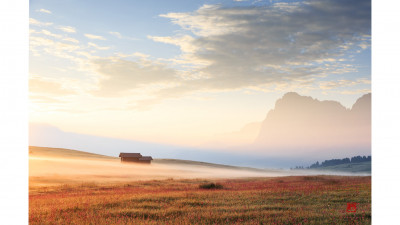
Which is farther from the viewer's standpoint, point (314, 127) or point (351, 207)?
point (314, 127)

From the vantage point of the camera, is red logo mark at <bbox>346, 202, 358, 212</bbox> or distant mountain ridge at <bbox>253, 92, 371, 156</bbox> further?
distant mountain ridge at <bbox>253, 92, 371, 156</bbox>

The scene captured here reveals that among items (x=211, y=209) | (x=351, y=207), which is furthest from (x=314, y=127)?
(x=211, y=209)

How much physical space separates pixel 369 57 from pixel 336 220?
6.55 metres

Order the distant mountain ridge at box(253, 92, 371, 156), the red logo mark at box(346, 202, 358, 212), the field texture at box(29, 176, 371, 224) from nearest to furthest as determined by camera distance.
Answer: the field texture at box(29, 176, 371, 224), the red logo mark at box(346, 202, 358, 212), the distant mountain ridge at box(253, 92, 371, 156)

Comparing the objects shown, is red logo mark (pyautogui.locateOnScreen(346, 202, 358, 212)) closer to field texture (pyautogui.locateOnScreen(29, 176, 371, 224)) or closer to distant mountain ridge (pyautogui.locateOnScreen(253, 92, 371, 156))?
field texture (pyautogui.locateOnScreen(29, 176, 371, 224))

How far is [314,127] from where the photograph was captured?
47.5ft

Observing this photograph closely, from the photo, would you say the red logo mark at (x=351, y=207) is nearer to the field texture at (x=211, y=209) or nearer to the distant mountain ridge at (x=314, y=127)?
the field texture at (x=211, y=209)

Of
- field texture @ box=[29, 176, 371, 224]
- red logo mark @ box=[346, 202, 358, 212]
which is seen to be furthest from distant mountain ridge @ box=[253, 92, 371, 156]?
red logo mark @ box=[346, 202, 358, 212]

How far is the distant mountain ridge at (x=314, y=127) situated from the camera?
1359 cm

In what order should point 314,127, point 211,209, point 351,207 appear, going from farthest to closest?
point 314,127 < point 351,207 < point 211,209

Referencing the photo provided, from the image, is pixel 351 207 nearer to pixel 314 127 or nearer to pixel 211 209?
pixel 314 127

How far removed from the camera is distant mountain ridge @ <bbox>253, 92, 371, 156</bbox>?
13586mm

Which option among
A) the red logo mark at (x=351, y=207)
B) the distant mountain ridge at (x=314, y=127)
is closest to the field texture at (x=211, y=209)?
the red logo mark at (x=351, y=207)

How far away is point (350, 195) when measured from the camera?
14766 millimetres
